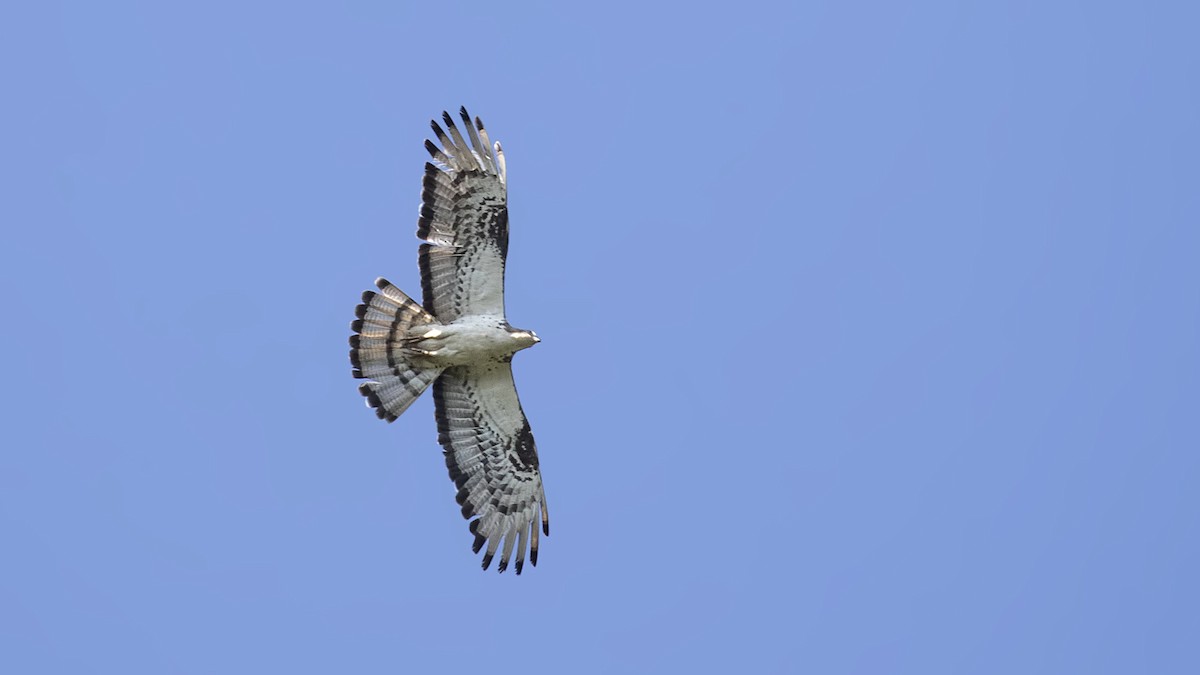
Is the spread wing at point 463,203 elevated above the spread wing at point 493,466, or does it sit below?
above

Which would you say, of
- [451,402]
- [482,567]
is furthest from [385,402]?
[482,567]

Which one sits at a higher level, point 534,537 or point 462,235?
point 462,235

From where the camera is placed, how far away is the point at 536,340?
16.7 m

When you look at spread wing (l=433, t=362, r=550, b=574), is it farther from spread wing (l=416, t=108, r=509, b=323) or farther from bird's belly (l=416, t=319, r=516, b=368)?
spread wing (l=416, t=108, r=509, b=323)

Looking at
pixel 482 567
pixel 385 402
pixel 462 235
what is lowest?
pixel 482 567

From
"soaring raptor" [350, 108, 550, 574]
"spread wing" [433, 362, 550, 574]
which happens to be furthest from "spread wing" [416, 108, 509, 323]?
"spread wing" [433, 362, 550, 574]

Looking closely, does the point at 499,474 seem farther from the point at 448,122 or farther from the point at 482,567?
the point at 448,122

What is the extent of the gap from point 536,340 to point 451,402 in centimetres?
117

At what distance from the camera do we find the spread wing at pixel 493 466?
1725 centimetres

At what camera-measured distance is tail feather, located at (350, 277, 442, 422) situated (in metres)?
16.7

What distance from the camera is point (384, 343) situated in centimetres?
1673

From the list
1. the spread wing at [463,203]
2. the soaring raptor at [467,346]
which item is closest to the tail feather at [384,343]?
the soaring raptor at [467,346]

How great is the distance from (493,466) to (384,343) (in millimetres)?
1685

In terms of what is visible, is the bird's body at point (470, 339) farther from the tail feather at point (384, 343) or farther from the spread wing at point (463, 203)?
the spread wing at point (463, 203)
